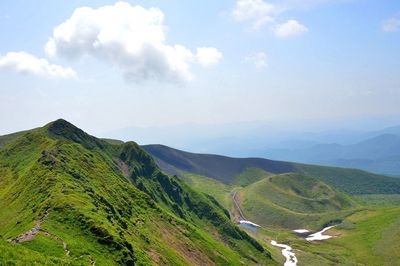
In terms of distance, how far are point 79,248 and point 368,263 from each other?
6580 inches

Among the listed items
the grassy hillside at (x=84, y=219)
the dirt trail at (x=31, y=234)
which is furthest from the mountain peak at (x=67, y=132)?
the dirt trail at (x=31, y=234)

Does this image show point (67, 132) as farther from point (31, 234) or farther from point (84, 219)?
point (31, 234)

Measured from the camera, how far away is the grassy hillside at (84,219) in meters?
65.1

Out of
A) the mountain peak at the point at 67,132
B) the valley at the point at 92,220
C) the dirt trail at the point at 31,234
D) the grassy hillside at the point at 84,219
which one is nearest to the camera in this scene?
the dirt trail at the point at 31,234

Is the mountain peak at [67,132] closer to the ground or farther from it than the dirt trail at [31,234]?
farther from it

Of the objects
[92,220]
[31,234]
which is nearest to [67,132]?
[92,220]

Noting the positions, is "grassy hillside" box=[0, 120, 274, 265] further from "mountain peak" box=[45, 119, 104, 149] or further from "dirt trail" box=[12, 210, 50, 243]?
"mountain peak" box=[45, 119, 104, 149]

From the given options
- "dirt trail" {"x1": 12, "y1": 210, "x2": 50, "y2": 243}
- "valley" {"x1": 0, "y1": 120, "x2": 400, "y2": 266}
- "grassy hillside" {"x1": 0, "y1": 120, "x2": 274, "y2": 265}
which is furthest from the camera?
"valley" {"x1": 0, "y1": 120, "x2": 400, "y2": 266}

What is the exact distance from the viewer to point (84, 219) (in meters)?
76.2

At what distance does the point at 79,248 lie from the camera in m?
64.8

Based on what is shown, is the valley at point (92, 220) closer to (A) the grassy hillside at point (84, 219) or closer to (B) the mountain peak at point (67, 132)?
(A) the grassy hillside at point (84, 219)

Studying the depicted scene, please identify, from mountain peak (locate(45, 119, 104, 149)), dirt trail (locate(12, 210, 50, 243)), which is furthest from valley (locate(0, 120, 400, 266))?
mountain peak (locate(45, 119, 104, 149))

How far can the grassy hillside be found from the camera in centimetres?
6506

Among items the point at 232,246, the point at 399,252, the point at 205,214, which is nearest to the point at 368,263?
the point at 399,252
